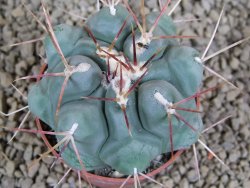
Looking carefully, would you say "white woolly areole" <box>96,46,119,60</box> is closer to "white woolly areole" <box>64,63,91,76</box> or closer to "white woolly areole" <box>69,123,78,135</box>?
"white woolly areole" <box>64,63,91,76</box>

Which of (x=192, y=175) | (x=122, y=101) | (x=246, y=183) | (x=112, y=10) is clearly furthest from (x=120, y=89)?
(x=246, y=183)

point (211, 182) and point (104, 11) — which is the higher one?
point (104, 11)

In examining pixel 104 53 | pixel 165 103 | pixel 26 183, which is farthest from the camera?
pixel 26 183

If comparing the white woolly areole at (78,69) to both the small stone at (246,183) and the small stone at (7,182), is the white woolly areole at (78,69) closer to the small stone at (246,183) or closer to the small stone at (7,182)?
the small stone at (7,182)

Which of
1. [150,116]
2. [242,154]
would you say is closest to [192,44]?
[242,154]

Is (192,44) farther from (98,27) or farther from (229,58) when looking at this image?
(98,27)

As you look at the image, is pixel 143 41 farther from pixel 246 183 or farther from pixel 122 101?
pixel 246 183
